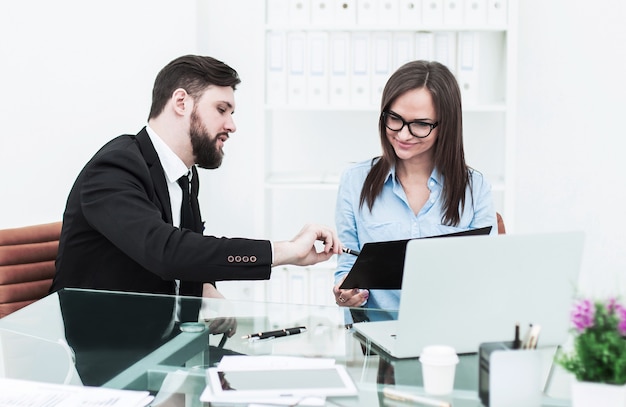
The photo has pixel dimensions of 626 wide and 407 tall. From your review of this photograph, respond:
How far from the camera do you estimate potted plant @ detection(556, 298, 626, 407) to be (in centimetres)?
113

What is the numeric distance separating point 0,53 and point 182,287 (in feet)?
6.18

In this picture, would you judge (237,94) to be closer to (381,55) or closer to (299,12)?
(299,12)

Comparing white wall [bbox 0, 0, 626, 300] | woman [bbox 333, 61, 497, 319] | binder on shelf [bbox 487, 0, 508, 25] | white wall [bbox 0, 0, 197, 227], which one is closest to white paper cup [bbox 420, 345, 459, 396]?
woman [bbox 333, 61, 497, 319]

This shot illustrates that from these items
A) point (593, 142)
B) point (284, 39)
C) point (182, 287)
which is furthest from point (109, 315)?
point (593, 142)

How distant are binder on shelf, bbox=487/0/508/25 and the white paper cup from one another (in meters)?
2.17

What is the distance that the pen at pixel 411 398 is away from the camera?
4.38ft

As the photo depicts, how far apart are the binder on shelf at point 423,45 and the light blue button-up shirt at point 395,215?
91 cm

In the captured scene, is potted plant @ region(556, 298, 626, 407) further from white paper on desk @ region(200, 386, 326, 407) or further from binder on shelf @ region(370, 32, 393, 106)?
binder on shelf @ region(370, 32, 393, 106)

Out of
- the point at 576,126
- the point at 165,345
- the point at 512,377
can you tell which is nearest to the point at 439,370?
the point at 512,377

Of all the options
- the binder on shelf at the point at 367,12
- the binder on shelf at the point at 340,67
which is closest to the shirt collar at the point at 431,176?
the binder on shelf at the point at 340,67

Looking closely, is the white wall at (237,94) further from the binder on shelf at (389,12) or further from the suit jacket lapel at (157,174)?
the suit jacket lapel at (157,174)

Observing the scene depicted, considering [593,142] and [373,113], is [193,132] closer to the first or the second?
[373,113]

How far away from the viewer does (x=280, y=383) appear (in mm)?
1396

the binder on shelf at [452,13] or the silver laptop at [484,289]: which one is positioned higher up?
the binder on shelf at [452,13]
